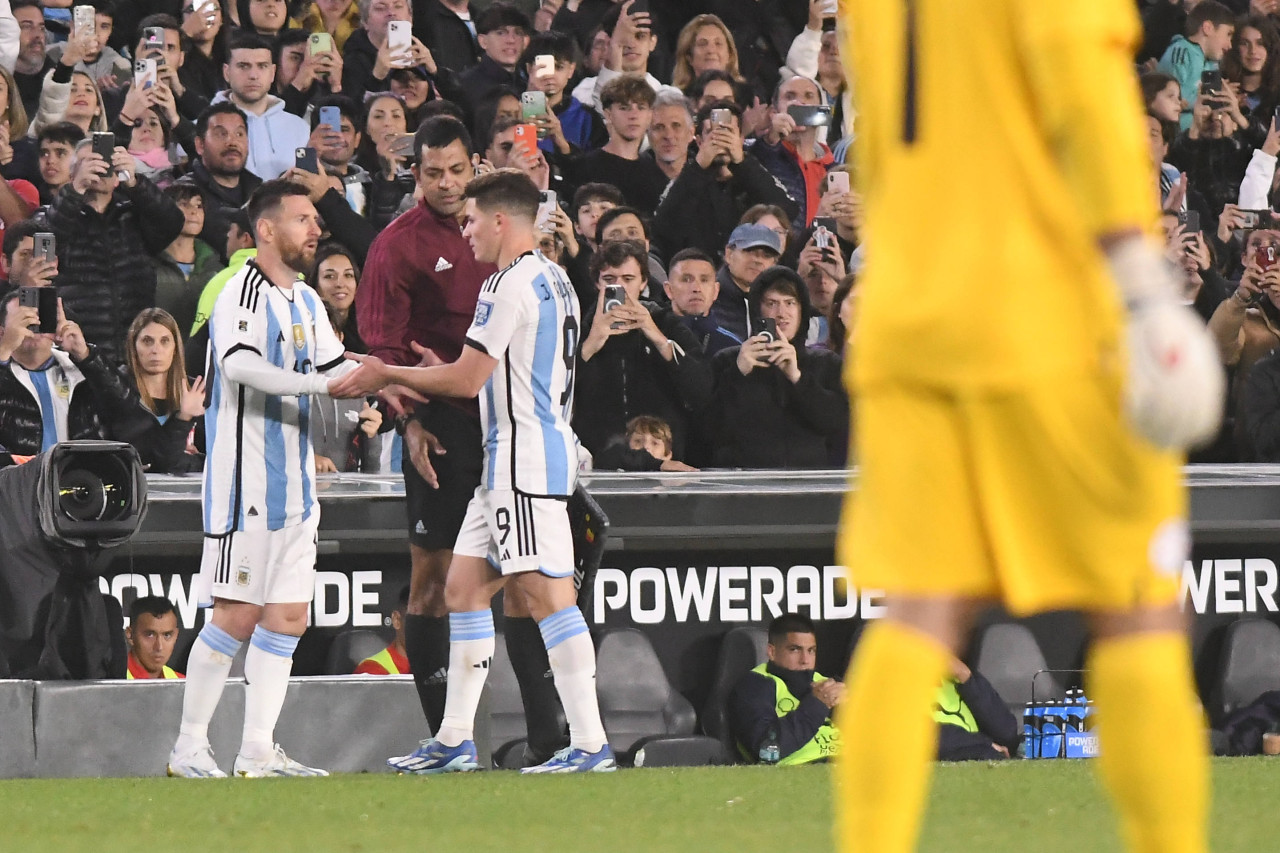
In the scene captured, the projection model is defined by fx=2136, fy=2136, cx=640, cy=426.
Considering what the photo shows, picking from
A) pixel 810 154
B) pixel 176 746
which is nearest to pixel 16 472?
pixel 176 746

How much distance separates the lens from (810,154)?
12508 millimetres

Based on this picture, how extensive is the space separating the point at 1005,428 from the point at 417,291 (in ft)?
16.9

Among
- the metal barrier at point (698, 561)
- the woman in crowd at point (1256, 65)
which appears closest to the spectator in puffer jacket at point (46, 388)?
the metal barrier at point (698, 561)

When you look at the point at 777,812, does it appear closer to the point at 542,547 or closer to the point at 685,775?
→ the point at 685,775

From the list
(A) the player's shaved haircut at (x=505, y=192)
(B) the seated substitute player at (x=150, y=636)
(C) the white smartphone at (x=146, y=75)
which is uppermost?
(C) the white smartphone at (x=146, y=75)

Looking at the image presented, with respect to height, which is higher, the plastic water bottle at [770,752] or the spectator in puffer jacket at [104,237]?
the spectator in puffer jacket at [104,237]

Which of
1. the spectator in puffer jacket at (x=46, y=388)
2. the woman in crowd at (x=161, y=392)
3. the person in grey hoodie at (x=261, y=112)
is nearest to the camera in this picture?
the spectator in puffer jacket at (x=46, y=388)

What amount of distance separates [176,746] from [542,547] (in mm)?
1464

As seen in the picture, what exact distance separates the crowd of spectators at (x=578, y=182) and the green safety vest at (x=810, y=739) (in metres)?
1.59

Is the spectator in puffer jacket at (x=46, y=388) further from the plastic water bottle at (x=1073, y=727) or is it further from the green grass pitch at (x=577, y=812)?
the plastic water bottle at (x=1073, y=727)

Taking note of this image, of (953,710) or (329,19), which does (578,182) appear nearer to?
(329,19)

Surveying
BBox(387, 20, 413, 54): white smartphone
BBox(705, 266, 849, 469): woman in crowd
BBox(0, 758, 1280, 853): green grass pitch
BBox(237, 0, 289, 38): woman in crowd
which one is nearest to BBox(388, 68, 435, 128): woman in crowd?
BBox(387, 20, 413, 54): white smartphone

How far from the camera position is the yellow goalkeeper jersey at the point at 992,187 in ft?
9.37

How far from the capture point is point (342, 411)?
986 centimetres
